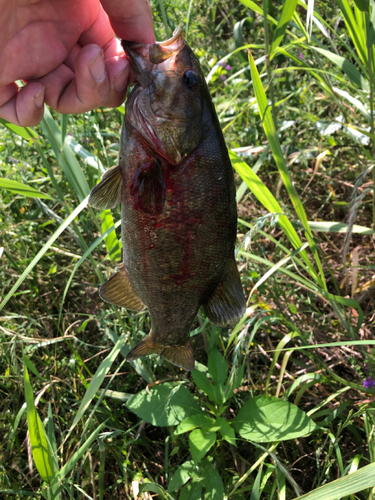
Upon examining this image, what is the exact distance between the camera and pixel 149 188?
1628 mm

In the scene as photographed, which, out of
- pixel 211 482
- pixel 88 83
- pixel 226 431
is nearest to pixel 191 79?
pixel 88 83

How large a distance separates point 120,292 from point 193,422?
87 cm

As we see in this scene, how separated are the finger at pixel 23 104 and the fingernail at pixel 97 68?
31 centimetres

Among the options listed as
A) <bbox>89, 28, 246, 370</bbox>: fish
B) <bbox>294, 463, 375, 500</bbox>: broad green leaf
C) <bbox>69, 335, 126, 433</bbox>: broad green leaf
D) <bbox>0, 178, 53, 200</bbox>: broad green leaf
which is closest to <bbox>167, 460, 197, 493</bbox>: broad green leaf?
<bbox>69, 335, 126, 433</bbox>: broad green leaf

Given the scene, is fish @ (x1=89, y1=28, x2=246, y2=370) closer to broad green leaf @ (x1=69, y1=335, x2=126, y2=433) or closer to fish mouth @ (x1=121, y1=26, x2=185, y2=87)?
fish mouth @ (x1=121, y1=26, x2=185, y2=87)

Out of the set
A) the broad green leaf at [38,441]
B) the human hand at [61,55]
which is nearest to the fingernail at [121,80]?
the human hand at [61,55]

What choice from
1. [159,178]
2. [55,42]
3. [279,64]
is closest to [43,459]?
[159,178]

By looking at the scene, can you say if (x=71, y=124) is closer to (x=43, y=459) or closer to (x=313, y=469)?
(x=43, y=459)

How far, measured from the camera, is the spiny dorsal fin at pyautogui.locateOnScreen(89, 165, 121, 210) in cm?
176

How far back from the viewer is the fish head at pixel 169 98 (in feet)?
5.32

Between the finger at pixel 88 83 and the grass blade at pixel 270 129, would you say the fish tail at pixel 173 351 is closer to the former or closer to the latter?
the grass blade at pixel 270 129

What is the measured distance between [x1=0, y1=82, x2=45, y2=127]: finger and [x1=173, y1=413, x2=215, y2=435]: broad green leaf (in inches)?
69.1

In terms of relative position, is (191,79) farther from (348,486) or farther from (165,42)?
(348,486)

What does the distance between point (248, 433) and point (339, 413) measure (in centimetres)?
60
